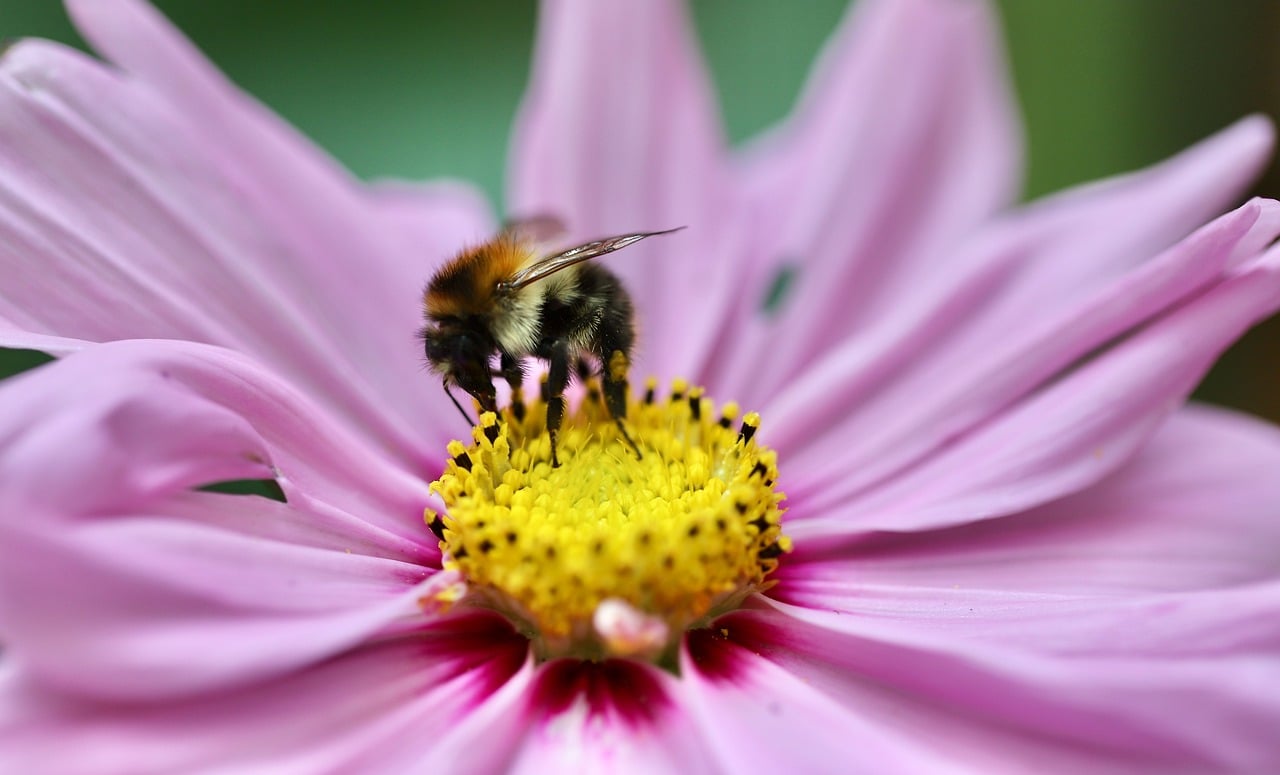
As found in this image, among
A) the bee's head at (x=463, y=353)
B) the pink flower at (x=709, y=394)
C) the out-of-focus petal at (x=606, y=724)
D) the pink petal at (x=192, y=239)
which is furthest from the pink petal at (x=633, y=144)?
the out-of-focus petal at (x=606, y=724)

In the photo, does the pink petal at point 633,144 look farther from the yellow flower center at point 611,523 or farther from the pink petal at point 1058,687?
the pink petal at point 1058,687

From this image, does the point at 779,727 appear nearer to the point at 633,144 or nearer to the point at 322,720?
the point at 322,720

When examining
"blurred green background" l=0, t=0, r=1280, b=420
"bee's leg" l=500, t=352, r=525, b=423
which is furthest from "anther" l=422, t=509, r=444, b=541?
"blurred green background" l=0, t=0, r=1280, b=420

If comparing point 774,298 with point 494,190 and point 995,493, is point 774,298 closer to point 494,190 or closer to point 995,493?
point 494,190

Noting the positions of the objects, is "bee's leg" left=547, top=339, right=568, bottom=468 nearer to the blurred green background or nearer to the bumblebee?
the bumblebee

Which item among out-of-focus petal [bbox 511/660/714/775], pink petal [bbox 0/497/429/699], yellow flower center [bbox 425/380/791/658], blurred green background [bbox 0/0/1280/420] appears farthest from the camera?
blurred green background [bbox 0/0/1280/420]

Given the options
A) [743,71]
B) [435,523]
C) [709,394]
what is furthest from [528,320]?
[743,71]

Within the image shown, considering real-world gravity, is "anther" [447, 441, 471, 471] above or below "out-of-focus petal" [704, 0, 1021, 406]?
below
